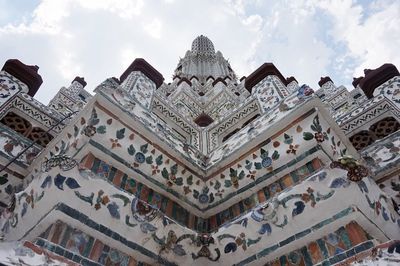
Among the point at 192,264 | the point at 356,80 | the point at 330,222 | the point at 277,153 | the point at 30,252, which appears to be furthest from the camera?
the point at 356,80

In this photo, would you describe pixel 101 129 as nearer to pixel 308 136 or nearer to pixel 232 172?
pixel 232 172

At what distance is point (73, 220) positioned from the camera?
8.87 ft

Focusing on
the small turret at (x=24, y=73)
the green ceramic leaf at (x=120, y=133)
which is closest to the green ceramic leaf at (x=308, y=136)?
the green ceramic leaf at (x=120, y=133)

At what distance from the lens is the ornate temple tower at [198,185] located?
270 centimetres

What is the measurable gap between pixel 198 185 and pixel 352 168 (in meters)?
1.83

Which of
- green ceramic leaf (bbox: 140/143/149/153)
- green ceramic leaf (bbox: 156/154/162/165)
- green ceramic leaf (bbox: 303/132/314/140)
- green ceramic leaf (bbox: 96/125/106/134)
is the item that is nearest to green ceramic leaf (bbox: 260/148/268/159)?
green ceramic leaf (bbox: 303/132/314/140)

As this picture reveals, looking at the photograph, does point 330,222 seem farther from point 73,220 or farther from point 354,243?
point 73,220

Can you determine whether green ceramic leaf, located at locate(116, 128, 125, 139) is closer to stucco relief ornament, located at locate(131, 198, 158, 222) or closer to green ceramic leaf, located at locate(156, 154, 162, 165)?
green ceramic leaf, located at locate(156, 154, 162, 165)

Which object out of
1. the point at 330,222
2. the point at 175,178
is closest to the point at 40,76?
the point at 175,178

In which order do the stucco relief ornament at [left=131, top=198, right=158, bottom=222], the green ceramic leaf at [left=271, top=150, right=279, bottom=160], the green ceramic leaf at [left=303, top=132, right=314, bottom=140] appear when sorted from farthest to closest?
the green ceramic leaf at [left=271, top=150, right=279, bottom=160] < the green ceramic leaf at [left=303, top=132, right=314, bottom=140] < the stucco relief ornament at [left=131, top=198, right=158, bottom=222]

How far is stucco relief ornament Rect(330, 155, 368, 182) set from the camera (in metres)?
2.78

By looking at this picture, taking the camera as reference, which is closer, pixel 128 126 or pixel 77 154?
pixel 77 154

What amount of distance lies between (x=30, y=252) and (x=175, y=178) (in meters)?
1.90

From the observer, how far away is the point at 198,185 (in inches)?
166
